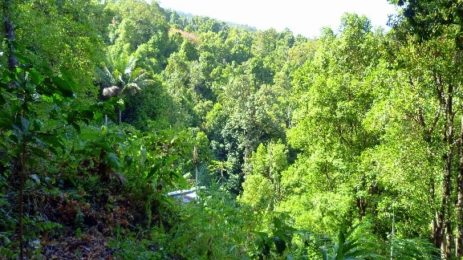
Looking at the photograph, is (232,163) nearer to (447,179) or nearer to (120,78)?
(447,179)

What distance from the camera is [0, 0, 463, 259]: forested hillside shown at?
3.08 metres

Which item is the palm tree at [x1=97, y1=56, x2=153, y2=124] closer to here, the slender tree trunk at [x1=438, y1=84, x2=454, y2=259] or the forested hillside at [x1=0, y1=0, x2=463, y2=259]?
the forested hillside at [x1=0, y1=0, x2=463, y2=259]

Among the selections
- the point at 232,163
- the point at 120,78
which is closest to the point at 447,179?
the point at 232,163

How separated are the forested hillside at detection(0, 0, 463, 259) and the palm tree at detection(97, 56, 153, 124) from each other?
18cm

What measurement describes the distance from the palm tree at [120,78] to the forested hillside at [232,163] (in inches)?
6.9

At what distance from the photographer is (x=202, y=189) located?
4.79 m

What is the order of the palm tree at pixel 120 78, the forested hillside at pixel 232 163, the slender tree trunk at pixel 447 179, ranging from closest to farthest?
the forested hillside at pixel 232 163, the slender tree trunk at pixel 447 179, the palm tree at pixel 120 78

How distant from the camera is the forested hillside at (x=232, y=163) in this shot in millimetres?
3084

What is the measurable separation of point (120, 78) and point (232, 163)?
26.2 meters

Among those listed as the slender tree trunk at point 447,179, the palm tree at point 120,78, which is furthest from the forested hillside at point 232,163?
the palm tree at point 120,78

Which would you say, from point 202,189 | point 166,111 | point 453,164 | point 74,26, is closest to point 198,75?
point 166,111

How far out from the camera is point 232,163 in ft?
43.9

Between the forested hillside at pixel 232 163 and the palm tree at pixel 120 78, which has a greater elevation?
the palm tree at pixel 120 78

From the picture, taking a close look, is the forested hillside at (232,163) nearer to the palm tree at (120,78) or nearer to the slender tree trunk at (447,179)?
the slender tree trunk at (447,179)
